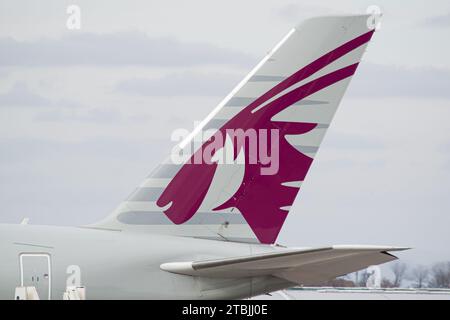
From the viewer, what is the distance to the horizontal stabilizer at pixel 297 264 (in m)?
19.8

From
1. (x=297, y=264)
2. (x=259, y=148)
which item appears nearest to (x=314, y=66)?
(x=259, y=148)

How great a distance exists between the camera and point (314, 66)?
24.2m

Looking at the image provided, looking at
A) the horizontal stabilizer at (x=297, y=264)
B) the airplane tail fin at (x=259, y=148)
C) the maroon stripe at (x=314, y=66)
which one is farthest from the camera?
the maroon stripe at (x=314, y=66)

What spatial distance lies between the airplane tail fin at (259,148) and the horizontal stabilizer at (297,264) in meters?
1.40

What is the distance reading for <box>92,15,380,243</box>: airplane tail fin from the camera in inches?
910

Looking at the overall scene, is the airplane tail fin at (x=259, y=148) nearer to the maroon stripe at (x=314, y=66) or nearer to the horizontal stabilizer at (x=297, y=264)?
the maroon stripe at (x=314, y=66)

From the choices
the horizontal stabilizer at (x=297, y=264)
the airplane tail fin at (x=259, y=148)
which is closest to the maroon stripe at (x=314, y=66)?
the airplane tail fin at (x=259, y=148)

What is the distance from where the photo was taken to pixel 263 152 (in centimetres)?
2362

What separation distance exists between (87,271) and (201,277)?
2.06 m

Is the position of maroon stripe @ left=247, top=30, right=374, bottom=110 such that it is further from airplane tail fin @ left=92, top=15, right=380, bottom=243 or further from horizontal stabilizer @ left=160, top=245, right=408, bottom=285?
horizontal stabilizer @ left=160, top=245, right=408, bottom=285

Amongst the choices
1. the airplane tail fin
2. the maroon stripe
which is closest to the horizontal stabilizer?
the airplane tail fin

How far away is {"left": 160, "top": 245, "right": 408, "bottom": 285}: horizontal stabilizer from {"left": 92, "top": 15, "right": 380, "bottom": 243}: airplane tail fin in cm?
140

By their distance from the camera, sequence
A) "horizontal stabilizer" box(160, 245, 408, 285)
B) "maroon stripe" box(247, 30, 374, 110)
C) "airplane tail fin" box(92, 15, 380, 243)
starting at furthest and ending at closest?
"maroon stripe" box(247, 30, 374, 110)
"airplane tail fin" box(92, 15, 380, 243)
"horizontal stabilizer" box(160, 245, 408, 285)

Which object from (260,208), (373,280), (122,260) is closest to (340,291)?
(373,280)
